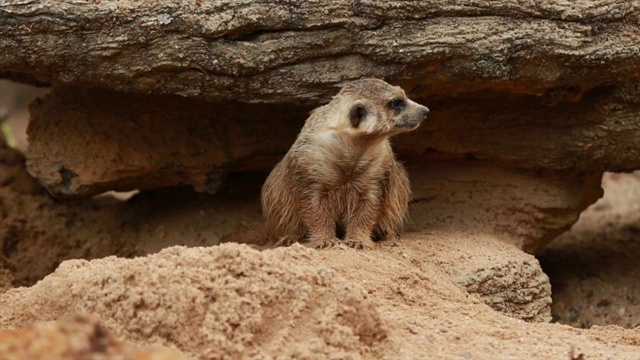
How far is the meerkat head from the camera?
4.95 m

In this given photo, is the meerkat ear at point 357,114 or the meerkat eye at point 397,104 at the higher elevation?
the meerkat eye at point 397,104

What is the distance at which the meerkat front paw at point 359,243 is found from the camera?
512cm

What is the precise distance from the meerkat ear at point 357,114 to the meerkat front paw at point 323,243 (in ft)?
2.17

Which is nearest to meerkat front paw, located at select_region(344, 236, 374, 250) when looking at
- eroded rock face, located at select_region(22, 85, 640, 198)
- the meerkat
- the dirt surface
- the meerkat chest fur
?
the meerkat

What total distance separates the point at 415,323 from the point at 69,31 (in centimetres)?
242

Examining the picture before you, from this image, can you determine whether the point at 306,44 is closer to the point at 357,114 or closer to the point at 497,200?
the point at 357,114

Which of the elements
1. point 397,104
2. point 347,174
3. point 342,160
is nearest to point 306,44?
point 397,104

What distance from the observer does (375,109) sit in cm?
498

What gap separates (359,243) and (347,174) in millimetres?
421

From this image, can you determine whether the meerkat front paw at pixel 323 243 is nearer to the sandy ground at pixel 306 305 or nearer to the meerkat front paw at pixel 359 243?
the meerkat front paw at pixel 359 243

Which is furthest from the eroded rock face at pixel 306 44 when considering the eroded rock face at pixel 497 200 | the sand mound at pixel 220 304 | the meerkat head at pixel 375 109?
the sand mound at pixel 220 304

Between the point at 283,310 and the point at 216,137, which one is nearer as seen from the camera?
the point at 283,310

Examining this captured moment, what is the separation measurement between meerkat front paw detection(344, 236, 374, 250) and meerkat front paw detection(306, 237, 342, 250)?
0.06m

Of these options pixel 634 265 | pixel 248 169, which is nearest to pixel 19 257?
pixel 248 169
